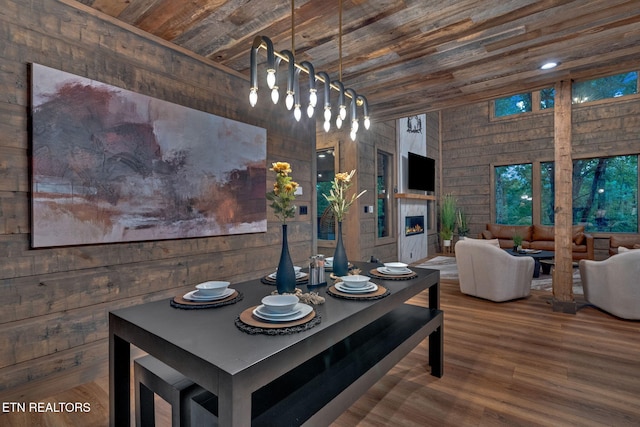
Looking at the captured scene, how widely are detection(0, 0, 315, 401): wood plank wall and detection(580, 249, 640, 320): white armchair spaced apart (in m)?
3.94

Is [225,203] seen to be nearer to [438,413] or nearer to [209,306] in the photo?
[209,306]

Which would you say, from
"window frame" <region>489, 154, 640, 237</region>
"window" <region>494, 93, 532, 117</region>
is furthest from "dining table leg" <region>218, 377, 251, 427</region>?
"window" <region>494, 93, 532, 117</region>

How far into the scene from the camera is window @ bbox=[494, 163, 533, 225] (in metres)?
7.54

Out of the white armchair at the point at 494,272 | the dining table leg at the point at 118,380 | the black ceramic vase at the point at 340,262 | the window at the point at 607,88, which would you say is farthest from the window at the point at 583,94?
the dining table leg at the point at 118,380

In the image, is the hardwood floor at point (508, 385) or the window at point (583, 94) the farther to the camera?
the window at point (583, 94)

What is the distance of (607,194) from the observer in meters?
6.65

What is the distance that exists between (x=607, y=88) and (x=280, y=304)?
858cm

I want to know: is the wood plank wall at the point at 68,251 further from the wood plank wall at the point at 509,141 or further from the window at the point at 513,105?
the window at the point at 513,105

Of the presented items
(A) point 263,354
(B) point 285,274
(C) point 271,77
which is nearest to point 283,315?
(A) point 263,354

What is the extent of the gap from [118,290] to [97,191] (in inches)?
27.8

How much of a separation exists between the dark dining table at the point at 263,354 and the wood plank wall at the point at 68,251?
89 centimetres

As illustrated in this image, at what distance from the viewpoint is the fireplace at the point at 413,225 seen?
6.60 meters

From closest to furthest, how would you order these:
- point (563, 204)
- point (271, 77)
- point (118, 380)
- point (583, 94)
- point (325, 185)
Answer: point (118, 380) → point (271, 77) → point (563, 204) → point (325, 185) → point (583, 94)

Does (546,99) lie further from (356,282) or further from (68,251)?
(68,251)
